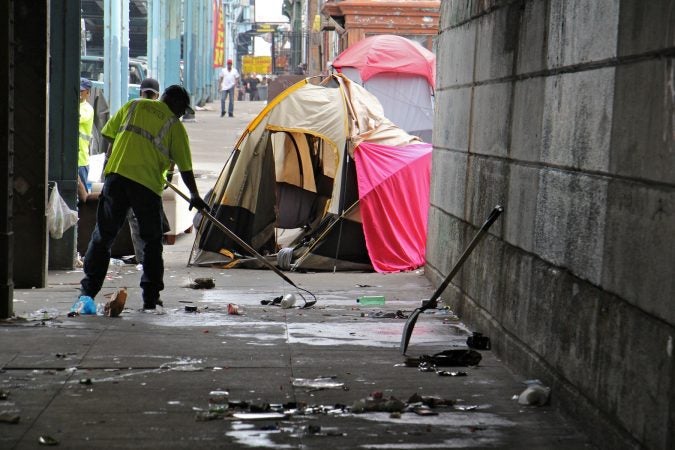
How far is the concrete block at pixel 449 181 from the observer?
930 cm

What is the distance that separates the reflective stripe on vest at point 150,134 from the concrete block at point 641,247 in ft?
15.0

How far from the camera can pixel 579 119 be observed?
584 centimetres

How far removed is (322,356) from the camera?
7.41 metres

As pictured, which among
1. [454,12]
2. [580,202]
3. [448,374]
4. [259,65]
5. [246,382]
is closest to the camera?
[580,202]

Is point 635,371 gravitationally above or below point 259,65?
below

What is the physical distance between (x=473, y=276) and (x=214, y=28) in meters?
50.3

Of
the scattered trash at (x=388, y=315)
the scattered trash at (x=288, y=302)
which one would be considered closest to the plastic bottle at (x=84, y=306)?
the scattered trash at (x=288, y=302)

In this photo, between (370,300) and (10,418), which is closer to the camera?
(10,418)

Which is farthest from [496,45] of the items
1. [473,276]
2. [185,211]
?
[185,211]

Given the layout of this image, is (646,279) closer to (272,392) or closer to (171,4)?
(272,392)

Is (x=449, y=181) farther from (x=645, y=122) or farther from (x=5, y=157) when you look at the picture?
(x=645, y=122)

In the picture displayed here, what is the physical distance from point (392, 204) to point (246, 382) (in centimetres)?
656

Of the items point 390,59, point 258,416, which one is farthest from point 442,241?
point 390,59

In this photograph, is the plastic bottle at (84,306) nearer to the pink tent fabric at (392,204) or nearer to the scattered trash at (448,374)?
the scattered trash at (448,374)
